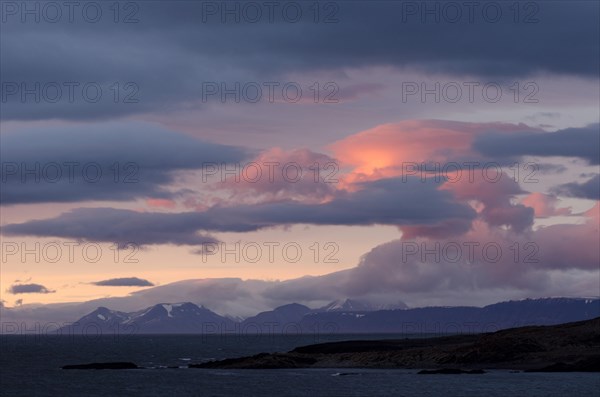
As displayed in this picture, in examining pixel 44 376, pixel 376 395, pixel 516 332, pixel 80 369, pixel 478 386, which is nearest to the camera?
pixel 376 395

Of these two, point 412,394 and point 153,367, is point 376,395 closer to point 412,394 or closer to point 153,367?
point 412,394

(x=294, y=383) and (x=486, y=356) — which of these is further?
(x=486, y=356)

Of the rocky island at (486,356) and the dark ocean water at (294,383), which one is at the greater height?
the rocky island at (486,356)

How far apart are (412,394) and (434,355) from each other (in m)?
58.0

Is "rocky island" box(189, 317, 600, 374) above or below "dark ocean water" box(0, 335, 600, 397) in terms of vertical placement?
above

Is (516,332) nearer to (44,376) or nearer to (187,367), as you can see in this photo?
(187,367)

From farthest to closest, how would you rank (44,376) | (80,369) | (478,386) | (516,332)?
1. (516,332)
2. (80,369)
3. (44,376)
4. (478,386)

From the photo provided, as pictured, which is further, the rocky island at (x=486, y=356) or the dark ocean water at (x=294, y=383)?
the rocky island at (x=486, y=356)

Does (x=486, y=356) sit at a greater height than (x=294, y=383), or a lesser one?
greater

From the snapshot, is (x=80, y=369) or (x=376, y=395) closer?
(x=376, y=395)

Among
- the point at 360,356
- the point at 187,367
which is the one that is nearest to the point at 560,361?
the point at 360,356

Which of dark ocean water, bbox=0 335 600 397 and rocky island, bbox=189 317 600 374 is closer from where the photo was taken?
dark ocean water, bbox=0 335 600 397

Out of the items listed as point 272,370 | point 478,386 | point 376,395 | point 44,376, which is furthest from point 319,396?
point 44,376

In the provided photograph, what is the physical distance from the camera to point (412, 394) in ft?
401
